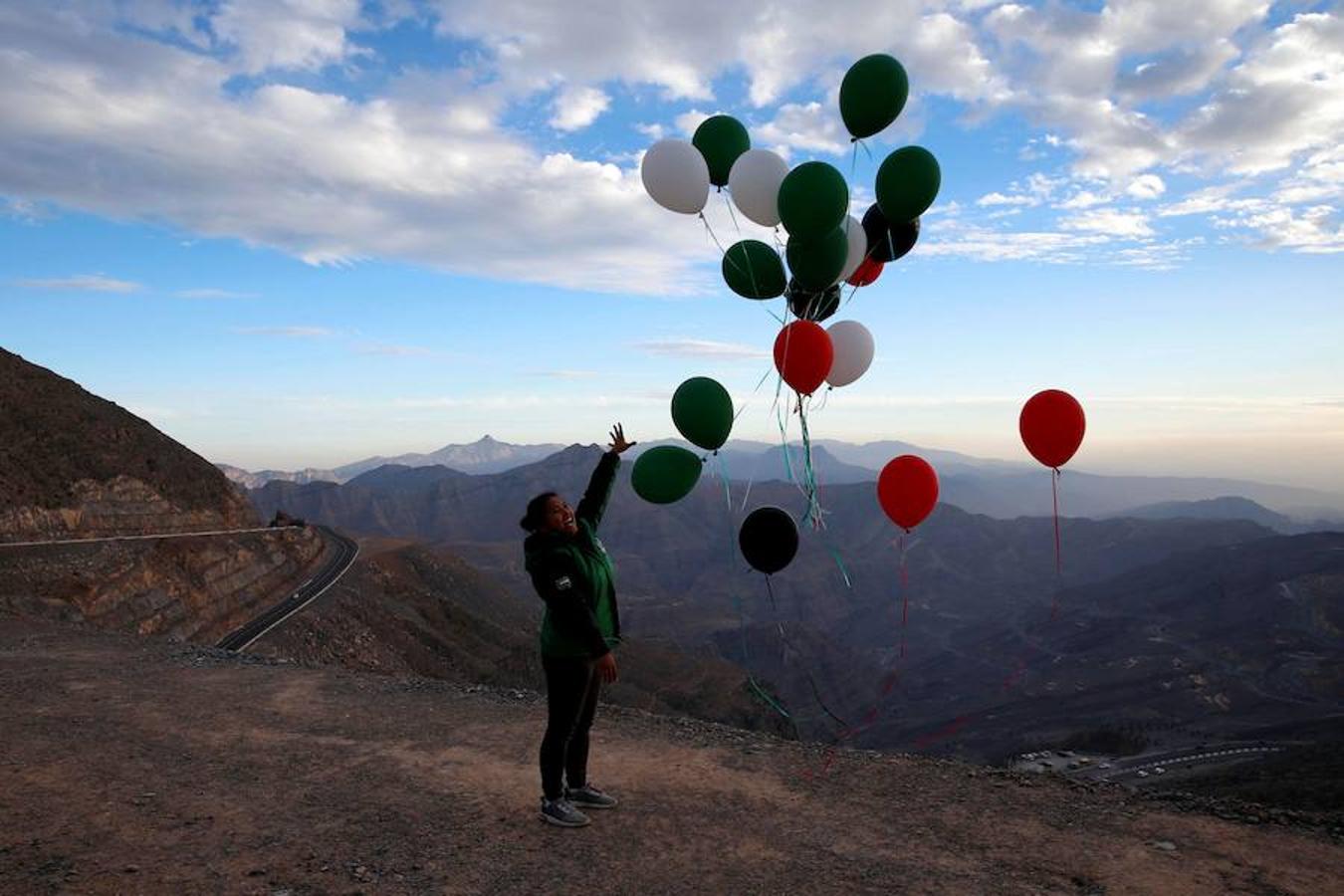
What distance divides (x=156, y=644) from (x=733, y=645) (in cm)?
8748

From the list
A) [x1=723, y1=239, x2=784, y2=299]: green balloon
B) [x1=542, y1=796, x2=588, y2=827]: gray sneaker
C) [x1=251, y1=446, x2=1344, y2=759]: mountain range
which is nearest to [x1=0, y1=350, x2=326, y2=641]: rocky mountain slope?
[x1=251, y1=446, x2=1344, y2=759]: mountain range

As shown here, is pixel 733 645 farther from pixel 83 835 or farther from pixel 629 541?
pixel 83 835

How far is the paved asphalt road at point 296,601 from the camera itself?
2844 cm

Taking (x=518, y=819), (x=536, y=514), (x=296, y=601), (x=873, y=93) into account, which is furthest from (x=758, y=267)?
(x=296, y=601)

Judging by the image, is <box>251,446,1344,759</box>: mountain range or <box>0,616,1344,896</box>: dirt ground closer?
<box>0,616,1344,896</box>: dirt ground

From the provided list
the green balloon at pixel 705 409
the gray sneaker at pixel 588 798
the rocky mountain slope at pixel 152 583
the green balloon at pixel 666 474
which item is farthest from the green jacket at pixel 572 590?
the rocky mountain slope at pixel 152 583

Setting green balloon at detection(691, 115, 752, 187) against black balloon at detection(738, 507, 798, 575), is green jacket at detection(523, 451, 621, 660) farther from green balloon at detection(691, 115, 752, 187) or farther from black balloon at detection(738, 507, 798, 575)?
green balloon at detection(691, 115, 752, 187)

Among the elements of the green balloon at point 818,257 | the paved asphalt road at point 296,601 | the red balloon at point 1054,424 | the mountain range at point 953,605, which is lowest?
the mountain range at point 953,605

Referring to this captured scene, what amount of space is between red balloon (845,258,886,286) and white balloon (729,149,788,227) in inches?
52.0

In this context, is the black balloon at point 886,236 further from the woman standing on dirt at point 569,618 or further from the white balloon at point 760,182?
the woman standing on dirt at point 569,618

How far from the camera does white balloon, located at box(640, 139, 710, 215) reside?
8.05m

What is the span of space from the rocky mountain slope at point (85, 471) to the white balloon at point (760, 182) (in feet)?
110

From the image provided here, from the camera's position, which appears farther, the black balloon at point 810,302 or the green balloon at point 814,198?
the black balloon at point 810,302

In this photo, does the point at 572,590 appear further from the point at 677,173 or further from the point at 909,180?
the point at 909,180
